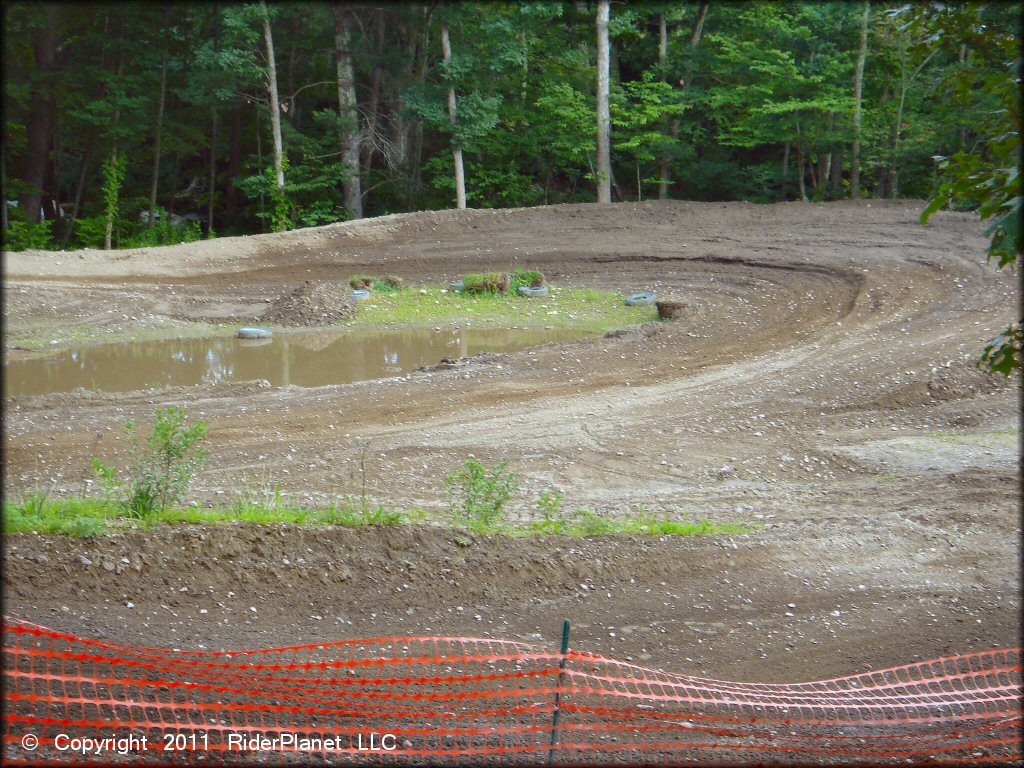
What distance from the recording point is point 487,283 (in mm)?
21031

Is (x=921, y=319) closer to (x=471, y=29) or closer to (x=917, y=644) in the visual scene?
(x=917, y=644)

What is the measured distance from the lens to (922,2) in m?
5.35

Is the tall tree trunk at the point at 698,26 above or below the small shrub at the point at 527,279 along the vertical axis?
above

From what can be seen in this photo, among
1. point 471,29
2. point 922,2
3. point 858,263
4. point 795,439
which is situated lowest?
point 795,439

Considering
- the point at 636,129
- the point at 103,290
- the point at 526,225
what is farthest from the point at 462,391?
the point at 636,129

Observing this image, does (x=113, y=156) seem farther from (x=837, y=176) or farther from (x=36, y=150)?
(x=837, y=176)

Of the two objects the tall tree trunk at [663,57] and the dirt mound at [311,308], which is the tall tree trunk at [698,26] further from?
the dirt mound at [311,308]

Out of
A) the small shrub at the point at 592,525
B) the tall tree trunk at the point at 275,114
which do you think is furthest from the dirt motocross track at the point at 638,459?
the tall tree trunk at the point at 275,114

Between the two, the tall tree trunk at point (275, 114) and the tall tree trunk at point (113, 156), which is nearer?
the tall tree trunk at point (113, 156)

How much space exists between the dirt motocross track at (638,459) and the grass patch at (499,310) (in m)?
1.25

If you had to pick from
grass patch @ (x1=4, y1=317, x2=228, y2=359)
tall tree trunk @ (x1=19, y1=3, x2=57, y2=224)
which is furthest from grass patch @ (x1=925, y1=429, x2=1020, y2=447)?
tall tree trunk @ (x1=19, y1=3, x2=57, y2=224)

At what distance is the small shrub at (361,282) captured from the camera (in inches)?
837

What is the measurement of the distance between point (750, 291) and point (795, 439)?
29.3 ft

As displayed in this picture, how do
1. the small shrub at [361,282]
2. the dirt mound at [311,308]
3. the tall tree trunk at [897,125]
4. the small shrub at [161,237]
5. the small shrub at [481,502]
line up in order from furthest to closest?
the small shrub at [161,237] < the tall tree trunk at [897,125] < the small shrub at [361,282] < the dirt mound at [311,308] < the small shrub at [481,502]
